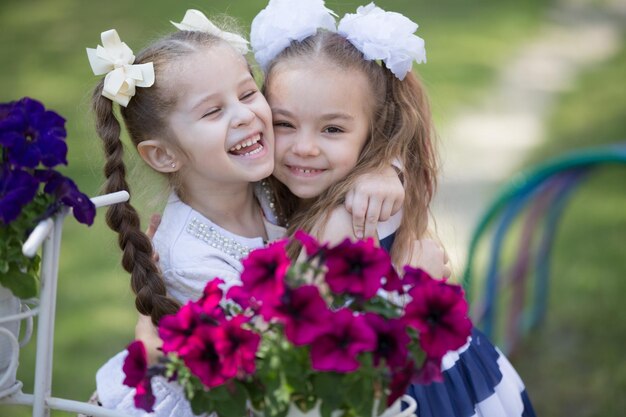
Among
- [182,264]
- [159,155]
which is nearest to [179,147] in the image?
[159,155]

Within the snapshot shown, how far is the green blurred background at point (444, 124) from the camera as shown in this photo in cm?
427

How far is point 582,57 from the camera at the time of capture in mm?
7410

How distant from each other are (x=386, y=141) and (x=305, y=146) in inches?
9.9

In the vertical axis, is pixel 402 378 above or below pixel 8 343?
above

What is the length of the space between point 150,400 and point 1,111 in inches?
23.9

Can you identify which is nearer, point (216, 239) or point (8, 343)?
point (8, 343)

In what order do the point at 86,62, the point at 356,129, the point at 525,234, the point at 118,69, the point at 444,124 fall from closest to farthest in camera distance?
the point at 118,69
the point at 356,129
the point at 525,234
the point at 444,124
the point at 86,62

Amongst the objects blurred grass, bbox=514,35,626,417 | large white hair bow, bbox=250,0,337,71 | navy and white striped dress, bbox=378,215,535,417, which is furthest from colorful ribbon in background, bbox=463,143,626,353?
large white hair bow, bbox=250,0,337,71

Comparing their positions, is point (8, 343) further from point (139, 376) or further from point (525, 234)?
point (525, 234)

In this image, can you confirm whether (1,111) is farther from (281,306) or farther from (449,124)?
(449,124)

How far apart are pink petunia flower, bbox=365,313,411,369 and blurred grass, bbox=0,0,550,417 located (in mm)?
3204

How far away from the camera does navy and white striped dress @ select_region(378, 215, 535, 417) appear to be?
2395 mm

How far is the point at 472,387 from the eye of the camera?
2482mm

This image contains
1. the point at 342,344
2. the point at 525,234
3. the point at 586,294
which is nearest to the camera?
the point at 342,344
